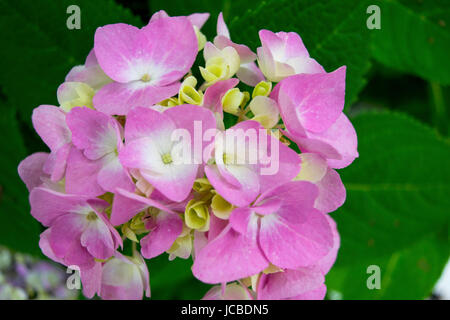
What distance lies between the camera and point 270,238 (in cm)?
59

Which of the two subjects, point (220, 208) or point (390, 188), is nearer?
point (220, 208)

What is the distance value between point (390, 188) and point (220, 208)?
0.76 m

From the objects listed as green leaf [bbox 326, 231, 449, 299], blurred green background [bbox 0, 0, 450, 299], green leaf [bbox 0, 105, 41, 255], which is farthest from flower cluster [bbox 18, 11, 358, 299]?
green leaf [bbox 326, 231, 449, 299]

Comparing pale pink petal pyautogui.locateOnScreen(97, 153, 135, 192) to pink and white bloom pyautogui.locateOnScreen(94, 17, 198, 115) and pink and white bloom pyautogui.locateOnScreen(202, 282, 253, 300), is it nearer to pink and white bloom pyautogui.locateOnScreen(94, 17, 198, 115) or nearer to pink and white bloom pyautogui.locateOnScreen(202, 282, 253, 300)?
pink and white bloom pyautogui.locateOnScreen(94, 17, 198, 115)

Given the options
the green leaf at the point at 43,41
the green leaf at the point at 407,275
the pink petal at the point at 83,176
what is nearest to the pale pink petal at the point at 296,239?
the pink petal at the point at 83,176

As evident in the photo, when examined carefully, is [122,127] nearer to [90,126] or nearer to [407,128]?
[90,126]

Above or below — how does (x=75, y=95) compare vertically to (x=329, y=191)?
above

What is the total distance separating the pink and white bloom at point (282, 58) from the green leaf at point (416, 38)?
0.56 meters

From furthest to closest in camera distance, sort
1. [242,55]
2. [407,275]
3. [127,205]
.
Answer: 1. [407,275]
2. [242,55]
3. [127,205]

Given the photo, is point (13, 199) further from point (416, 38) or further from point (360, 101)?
point (360, 101)

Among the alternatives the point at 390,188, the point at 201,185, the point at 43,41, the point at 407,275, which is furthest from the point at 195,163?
the point at 407,275

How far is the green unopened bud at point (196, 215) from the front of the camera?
55cm

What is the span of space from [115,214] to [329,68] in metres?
0.43
